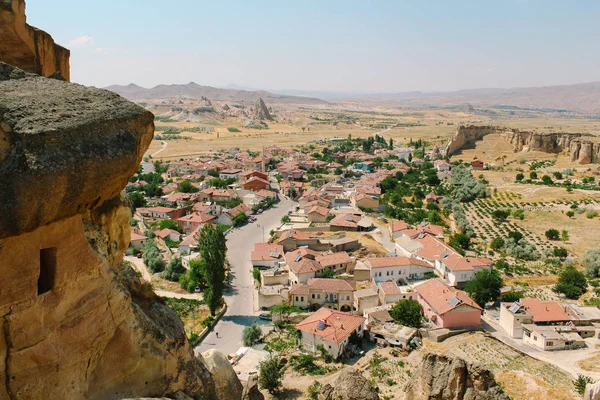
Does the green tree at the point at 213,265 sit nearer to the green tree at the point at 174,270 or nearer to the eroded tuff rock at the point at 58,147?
the green tree at the point at 174,270

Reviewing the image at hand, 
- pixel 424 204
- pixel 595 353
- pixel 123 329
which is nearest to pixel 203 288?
pixel 595 353

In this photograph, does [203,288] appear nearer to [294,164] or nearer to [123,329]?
[123,329]

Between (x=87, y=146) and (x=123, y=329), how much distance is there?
3.82 m

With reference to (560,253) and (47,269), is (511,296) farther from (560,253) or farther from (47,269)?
(47,269)

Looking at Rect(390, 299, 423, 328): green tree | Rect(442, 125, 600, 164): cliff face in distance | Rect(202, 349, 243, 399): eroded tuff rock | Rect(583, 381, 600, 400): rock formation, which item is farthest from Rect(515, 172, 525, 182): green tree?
Rect(202, 349, 243, 399): eroded tuff rock

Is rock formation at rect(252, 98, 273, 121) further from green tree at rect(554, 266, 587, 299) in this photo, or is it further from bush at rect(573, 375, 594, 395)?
bush at rect(573, 375, 594, 395)

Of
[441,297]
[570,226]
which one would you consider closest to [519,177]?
[570,226]

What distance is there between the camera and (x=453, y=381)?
1648 centimetres

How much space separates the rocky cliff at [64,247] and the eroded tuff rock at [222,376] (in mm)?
3181

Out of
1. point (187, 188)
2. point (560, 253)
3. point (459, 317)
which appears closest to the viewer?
point (459, 317)

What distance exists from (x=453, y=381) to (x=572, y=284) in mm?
22762

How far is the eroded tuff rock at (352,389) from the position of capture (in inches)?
697

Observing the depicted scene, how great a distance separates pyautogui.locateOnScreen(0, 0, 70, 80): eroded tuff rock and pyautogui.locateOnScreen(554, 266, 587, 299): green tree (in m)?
34.6

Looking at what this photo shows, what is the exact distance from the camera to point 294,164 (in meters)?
84.1
